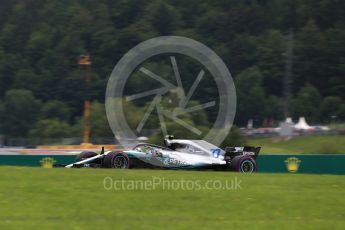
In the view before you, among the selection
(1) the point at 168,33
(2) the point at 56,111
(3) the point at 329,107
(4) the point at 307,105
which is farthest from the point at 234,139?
(1) the point at 168,33

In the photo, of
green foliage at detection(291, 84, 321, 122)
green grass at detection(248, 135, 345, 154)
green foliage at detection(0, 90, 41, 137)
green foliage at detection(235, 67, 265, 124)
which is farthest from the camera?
green foliage at detection(0, 90, 41, 137)

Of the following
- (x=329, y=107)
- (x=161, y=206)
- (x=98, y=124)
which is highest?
(x=329, y=107)

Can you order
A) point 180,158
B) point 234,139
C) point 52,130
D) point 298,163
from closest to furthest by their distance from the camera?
point 180,158 < point 298,163 < point 234,139 < point 52,130

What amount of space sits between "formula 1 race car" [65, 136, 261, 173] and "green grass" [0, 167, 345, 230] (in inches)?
186

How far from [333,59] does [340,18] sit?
18.4 meters

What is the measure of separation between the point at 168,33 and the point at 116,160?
114646mm

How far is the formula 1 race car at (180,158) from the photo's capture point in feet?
70.0

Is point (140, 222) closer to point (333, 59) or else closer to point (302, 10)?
point (333, 59)

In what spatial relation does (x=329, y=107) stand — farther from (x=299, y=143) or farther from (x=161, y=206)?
(x=161, y=206)

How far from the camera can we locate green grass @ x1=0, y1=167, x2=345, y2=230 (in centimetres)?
1216

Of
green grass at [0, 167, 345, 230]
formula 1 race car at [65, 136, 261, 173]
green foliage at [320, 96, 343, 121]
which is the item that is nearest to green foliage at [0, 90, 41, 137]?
green foliage at [320, 96, 343, 121]

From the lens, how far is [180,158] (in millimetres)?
21922

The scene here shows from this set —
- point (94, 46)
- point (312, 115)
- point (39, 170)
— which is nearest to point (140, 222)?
point (39, 170)

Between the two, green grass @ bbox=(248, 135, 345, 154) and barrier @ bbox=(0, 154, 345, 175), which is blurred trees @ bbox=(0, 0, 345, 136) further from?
barrier @ bbox=(0, 154, 345, 175)
